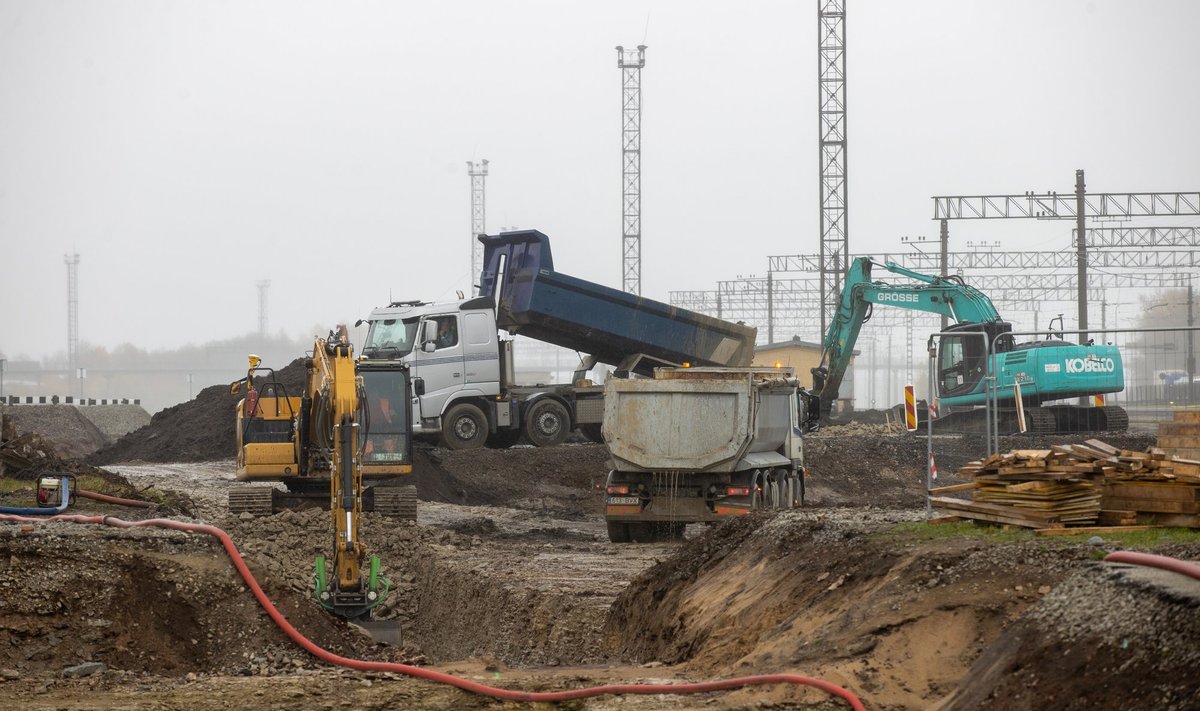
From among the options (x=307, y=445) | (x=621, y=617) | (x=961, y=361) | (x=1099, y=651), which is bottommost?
(x=621, y=617)

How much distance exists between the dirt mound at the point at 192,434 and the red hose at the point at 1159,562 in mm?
25747

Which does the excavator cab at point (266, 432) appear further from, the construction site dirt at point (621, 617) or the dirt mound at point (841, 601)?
the dirt mound at point (841, 601)

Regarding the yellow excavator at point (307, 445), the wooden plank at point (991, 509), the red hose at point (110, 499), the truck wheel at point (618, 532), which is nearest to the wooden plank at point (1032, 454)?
the wooden plank at point (991, 509)

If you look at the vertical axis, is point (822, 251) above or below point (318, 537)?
above

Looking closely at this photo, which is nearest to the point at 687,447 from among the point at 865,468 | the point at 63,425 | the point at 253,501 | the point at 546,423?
the point at 253,501

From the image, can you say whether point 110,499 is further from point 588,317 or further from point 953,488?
point 953,488

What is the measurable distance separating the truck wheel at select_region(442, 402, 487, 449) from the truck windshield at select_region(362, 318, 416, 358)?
1.71 metres

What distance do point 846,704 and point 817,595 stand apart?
2.37m

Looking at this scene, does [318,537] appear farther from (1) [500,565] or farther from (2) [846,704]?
(2) [846,704]

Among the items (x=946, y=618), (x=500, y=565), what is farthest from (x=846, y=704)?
(x=500, y=565)

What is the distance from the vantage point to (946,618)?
307 inches

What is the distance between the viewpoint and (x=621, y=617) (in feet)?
38.2

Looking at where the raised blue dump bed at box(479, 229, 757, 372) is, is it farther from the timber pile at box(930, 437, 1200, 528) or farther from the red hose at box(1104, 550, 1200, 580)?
the red hose at box(1104, 550, 1200, 580)

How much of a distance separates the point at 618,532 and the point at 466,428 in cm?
964
